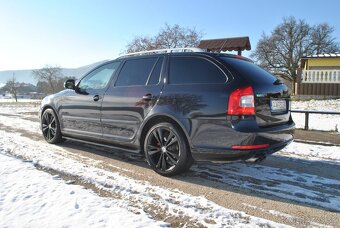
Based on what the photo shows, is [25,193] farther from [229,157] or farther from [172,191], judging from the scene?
[229,157]

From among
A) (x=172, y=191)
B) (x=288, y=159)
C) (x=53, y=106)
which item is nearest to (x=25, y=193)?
(x=172, y=191)

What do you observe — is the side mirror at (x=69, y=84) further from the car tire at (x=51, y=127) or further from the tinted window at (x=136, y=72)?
the tinted window at (x=136, y=72)

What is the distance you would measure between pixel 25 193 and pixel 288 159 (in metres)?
4.22

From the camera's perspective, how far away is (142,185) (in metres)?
4.49

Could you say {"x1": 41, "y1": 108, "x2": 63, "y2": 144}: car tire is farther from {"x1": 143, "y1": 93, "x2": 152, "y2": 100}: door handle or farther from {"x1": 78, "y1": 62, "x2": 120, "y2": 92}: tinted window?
{"x1": 143, "y1": 93, "x2": 152, "y2": 100}: door handle

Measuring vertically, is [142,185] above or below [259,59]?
below

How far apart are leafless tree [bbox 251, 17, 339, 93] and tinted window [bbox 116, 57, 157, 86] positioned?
44.8 m

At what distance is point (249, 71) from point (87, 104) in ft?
9.67

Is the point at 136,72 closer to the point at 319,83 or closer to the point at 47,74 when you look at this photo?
the point at 319,83

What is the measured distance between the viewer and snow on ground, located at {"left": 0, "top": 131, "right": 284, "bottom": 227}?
3.45 m

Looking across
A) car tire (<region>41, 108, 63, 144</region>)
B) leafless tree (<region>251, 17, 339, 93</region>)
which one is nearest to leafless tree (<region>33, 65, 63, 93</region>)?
leafless tree (<region>251, 17, 339, 93</region>)

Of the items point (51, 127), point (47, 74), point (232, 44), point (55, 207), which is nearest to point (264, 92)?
point (55, 207)

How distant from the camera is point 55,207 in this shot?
11.9 ft

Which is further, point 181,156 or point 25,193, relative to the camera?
point 181,156
